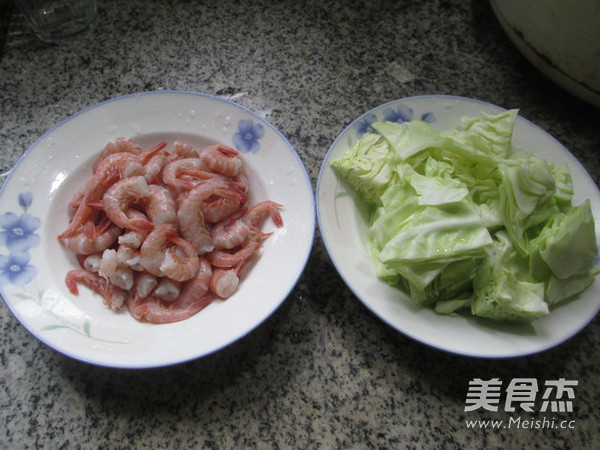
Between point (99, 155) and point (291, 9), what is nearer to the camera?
point (99, 155)

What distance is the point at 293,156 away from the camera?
3.40 ft

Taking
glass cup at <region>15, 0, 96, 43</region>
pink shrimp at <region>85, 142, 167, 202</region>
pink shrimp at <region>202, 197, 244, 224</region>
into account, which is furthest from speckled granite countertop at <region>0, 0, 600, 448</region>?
pink shrimp at <region>85, 142, 167, 202</region>

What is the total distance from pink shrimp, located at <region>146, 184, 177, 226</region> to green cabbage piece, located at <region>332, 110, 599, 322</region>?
15.3 inches

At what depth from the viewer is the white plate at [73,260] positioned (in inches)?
33.4

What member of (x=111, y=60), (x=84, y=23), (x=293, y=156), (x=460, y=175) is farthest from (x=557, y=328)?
(x=84, y=23)

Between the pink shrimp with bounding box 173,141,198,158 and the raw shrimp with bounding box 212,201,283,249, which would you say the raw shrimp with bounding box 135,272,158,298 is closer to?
the raw shrimp with bounding box 212,201,283,249

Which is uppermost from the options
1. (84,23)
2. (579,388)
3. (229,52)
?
(84,23)

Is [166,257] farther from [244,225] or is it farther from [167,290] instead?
[244,225]

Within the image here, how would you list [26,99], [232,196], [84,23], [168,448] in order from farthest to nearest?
[84,23]
[26,99]
[232,196]
[168,448]

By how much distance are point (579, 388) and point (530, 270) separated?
31 centimetres

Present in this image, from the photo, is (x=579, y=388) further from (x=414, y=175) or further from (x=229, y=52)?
(x=229, y=52)

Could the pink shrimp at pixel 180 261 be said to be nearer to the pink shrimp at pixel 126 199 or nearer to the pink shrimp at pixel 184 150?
the pink shrimp at pixel 126 199

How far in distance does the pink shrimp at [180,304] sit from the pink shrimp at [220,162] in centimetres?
22

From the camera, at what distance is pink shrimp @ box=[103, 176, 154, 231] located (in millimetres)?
954
